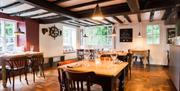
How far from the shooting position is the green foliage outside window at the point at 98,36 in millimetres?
8875

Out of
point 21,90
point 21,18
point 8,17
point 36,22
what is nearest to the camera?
point 21,90

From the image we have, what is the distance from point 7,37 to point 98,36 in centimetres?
513

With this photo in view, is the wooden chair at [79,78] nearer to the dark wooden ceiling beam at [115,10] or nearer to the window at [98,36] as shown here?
the dark wooden ceiling beam at [115,10]

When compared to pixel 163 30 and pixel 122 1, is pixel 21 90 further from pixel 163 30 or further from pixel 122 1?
pixel 163 30

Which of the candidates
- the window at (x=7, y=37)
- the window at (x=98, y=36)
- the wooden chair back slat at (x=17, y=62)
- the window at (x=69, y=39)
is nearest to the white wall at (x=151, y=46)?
the window at (x=98, y=36)

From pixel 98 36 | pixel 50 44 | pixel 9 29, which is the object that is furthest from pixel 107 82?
pixel 98 36

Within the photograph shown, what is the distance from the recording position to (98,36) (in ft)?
30.1

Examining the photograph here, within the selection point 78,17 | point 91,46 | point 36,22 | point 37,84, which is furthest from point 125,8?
point 91,46

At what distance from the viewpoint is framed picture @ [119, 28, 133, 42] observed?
26.6 feet

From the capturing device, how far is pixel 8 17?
5352 millimetres

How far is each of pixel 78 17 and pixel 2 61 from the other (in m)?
2.83

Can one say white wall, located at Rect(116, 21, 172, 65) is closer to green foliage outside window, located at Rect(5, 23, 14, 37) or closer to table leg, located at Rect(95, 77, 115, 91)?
green foliage outside window, located at Rect(5, 23, 14, 37)

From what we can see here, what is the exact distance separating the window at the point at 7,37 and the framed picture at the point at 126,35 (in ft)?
17.6

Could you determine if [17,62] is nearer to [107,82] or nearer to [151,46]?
[107,82]
